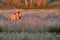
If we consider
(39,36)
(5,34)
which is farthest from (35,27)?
(5,34)

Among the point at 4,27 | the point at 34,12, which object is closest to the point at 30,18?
the point at 34,12

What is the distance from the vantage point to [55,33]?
6531 millimetres

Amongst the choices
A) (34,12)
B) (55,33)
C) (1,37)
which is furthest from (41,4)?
(1,37)

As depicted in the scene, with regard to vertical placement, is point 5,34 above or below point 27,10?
below

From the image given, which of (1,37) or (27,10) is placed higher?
(27,10)

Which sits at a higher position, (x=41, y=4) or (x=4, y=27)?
(x=41, y=4)

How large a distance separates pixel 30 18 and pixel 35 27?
26cm

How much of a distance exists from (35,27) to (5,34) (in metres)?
0.74

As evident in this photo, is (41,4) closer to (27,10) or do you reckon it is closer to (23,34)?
(27,10)

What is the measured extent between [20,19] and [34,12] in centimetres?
38

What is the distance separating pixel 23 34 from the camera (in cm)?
653

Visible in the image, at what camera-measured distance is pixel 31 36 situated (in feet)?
21.3

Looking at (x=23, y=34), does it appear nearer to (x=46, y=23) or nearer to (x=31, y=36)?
(x=31, y=36)

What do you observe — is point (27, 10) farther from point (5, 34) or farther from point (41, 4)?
point (5, 34)
